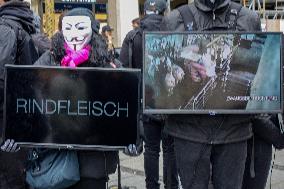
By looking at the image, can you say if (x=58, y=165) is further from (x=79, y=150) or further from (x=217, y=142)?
(x=217, y=142)

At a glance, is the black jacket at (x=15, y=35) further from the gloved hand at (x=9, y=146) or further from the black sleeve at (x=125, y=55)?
the black sleeve at (x=125, y=55)

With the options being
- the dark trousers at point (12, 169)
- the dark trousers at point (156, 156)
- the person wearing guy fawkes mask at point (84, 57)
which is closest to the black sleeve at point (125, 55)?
the dark trousers at point (156, 156)

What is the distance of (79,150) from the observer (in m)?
3.57

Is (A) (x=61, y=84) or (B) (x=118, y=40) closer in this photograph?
(A) (x=61, y=84)

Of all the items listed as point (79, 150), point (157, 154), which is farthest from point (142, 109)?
point (157, 154)

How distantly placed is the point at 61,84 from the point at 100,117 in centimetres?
31

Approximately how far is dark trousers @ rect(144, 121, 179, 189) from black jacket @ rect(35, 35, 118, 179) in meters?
1.59

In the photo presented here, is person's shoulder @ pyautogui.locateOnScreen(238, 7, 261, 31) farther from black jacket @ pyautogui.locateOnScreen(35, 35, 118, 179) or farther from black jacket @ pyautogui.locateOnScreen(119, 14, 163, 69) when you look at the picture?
black jacket @ pyautogui.locateOnScreen(119, 14, 163, 69)

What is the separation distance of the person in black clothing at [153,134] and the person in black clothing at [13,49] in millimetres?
1163

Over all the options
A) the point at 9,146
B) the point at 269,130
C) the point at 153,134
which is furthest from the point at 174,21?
the point at 153,134

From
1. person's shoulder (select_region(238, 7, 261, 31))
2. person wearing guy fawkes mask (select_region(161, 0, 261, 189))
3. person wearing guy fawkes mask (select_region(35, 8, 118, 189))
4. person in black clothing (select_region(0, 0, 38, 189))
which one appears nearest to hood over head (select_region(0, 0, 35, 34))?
person in black clothing (select_region(0, 0, 38, 189))

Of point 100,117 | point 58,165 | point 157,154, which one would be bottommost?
point 157,154

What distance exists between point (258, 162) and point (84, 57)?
1.38 meters

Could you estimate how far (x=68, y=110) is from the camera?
11.6 ft
